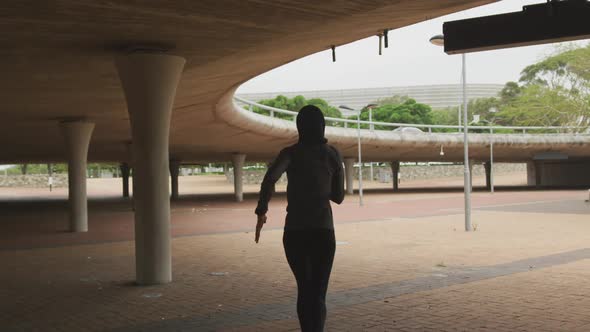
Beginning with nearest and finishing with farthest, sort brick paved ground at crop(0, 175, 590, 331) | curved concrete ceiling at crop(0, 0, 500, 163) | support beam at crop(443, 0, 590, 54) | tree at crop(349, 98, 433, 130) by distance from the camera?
brick paved ground at crop(0, 175, 590, 331)
curved concrete ceiling at crop(0, 0, 500, 163)
support beam at crop(443, 0, 590, 54)
tree at crop(349, 98, 433, 130)

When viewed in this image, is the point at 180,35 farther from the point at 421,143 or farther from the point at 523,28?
the point at 421,143

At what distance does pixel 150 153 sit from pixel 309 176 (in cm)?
584

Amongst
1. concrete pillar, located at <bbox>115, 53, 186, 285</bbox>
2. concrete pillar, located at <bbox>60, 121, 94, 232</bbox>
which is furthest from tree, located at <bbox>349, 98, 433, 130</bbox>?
concrete pillar, located at <bbox>115, 53, 186, 285</bbox>

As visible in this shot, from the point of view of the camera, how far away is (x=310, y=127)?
5.15m

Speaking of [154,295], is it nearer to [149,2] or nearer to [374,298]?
[374,298]

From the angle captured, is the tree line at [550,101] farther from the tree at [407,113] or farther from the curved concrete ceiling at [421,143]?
the curved concrete ceiling at [421,143]

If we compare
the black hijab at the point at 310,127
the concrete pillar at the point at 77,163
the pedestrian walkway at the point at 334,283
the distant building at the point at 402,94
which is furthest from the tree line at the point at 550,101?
the distant building at the point at 402,94

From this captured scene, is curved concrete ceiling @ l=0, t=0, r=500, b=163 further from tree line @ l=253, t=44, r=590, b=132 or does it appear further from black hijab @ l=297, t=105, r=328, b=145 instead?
tree line @ l=253, t=44, r=590, b=132

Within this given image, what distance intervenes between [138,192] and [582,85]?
55.8 meters

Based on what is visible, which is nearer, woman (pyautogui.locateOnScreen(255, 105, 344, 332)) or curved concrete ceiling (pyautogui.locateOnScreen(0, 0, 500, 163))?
woman (pyautogui.locateOnScreen(255, 105, 344, 332))

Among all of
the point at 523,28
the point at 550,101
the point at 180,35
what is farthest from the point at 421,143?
the point at 180,35

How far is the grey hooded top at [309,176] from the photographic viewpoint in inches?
196

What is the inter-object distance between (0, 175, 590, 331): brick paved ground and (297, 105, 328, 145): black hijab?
2559 mm

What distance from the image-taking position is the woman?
4.95 m
